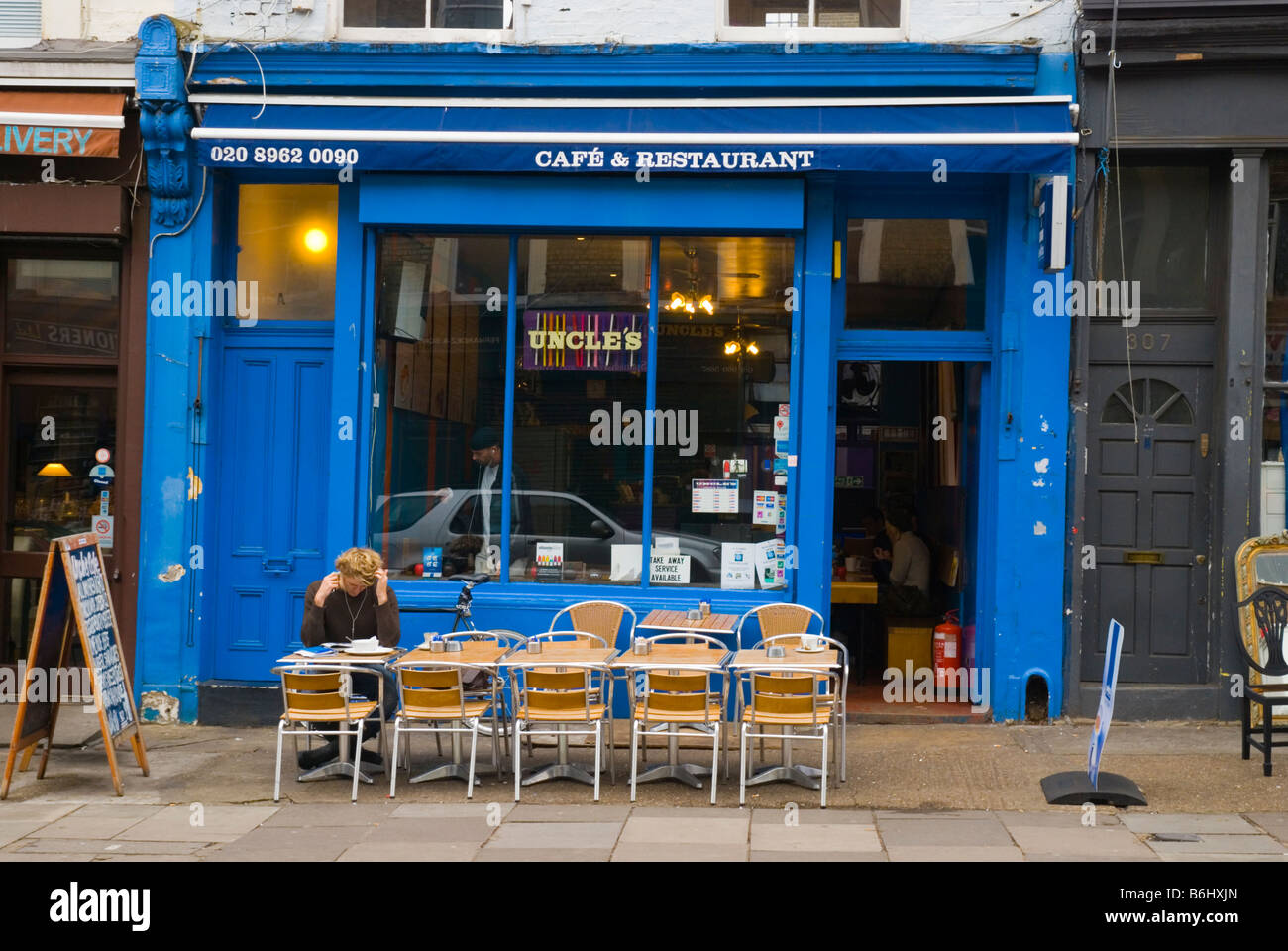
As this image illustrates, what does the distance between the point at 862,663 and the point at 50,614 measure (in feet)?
23.4

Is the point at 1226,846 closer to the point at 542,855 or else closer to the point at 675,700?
the point at 675,700

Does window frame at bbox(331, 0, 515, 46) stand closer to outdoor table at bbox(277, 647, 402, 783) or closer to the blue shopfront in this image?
the blue shopfront

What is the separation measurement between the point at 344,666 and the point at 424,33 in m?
5.22

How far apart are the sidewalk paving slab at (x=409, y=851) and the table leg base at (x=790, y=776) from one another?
6.96 ft

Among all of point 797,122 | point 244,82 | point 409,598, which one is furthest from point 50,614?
point 797,122

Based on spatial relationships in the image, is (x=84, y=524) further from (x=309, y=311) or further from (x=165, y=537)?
(x=309, y=311)

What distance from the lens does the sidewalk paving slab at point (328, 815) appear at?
305 inches

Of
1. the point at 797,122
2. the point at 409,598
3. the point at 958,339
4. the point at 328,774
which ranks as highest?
the point at 797,122

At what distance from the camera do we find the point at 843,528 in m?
14.2

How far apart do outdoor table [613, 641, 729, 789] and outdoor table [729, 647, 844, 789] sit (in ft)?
0.49

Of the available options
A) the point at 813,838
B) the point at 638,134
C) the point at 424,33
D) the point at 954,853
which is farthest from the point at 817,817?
the point at 424,33

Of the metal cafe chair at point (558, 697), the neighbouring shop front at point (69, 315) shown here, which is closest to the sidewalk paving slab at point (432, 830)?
the metal cafe chair at point (558, 697)

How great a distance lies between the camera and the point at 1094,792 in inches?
312

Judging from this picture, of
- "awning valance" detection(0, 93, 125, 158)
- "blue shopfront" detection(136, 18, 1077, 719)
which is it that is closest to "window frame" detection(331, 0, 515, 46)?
"blue shopfront" detection(136, 18, 1077, 719)
